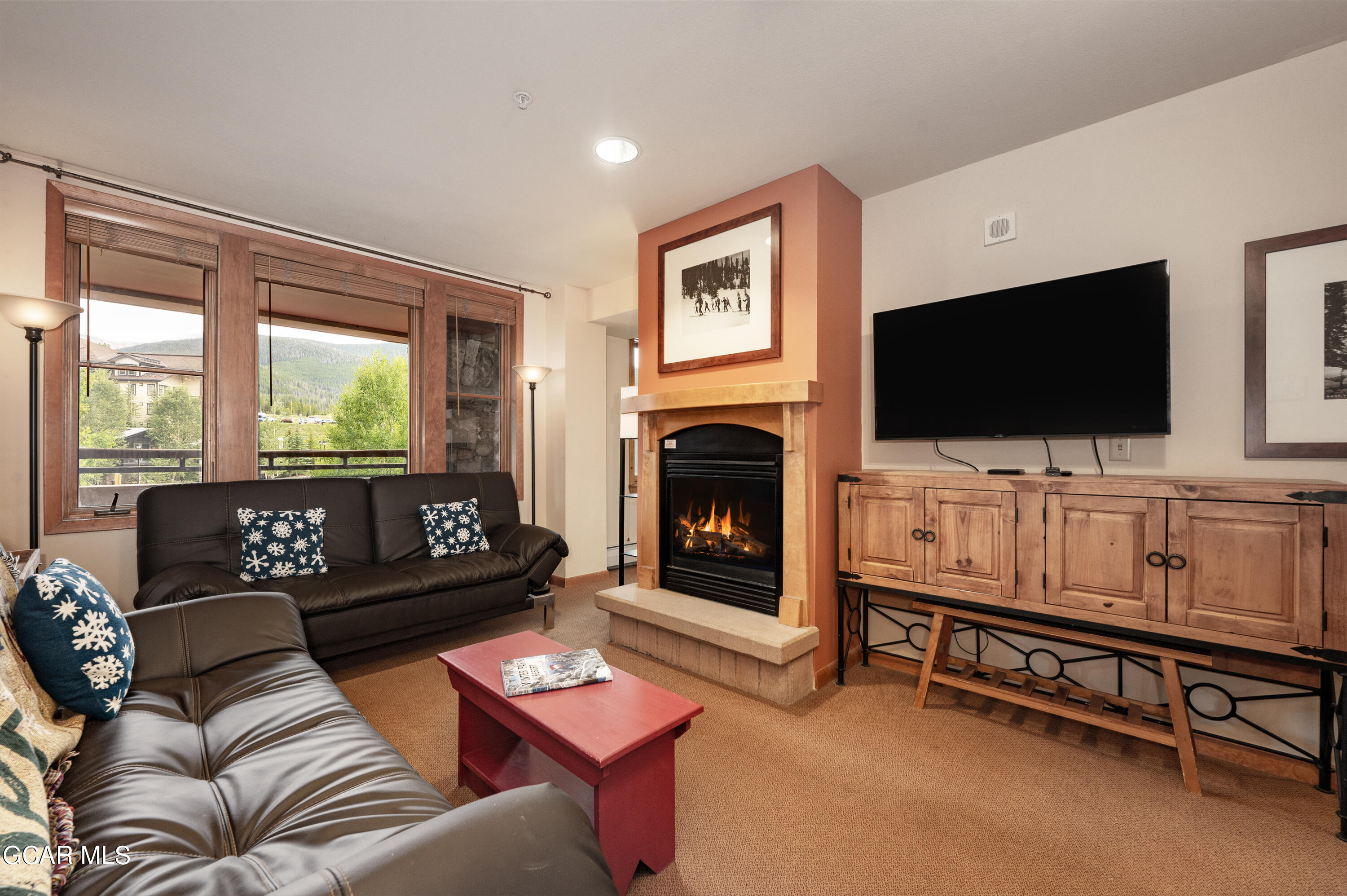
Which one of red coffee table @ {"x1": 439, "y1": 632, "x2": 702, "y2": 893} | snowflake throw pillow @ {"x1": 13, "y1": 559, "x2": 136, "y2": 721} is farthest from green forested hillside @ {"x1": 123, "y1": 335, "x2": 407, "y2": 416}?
red coffee table @ {"x1": 439, "y1": 632, "x2": 702, "y2": 893}

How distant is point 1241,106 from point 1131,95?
370 millimetres

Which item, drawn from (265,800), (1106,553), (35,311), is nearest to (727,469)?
(1106,553)

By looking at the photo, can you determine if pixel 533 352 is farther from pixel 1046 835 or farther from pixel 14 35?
pixel 1046 835

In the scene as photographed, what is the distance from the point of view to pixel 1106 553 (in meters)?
2.12

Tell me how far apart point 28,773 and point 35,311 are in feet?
8.66

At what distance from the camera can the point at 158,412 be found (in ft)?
10.8

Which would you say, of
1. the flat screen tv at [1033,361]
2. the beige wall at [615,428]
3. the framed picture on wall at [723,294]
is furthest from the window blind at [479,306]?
the flat screen tv at [1033,361]

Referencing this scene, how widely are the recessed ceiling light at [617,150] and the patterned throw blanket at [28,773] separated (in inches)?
102

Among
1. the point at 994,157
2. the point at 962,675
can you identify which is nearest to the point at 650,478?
the point at 962,675

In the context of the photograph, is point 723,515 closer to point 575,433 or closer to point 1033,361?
point 1033,361

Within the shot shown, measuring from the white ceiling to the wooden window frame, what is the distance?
237mm

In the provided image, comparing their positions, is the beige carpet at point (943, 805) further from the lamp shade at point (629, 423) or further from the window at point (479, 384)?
the window at point (479, 384)

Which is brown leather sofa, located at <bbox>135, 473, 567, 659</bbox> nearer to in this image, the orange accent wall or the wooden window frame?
the wooden window frame

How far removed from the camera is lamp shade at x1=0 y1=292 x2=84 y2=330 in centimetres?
243
